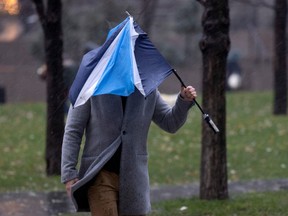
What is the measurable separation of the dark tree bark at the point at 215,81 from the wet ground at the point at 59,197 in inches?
39.2

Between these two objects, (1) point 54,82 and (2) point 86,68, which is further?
(1) point 54,82

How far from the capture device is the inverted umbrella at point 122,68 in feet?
16.4

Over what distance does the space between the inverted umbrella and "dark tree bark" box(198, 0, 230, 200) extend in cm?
279

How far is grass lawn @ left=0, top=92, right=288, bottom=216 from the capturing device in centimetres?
830

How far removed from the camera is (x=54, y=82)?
35.3 feet

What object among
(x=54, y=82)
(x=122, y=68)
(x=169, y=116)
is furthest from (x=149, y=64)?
(x=54, y=82)

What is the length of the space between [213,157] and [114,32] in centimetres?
308

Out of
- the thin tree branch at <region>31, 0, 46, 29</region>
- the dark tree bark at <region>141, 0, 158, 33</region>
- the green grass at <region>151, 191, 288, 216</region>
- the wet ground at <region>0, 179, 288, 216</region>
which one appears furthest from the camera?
the thin tree branch at <region>31, 0, 46, 29</region>

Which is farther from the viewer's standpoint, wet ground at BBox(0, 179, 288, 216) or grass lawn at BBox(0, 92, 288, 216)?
wet ground at BBox(0, 179, 288, 216)

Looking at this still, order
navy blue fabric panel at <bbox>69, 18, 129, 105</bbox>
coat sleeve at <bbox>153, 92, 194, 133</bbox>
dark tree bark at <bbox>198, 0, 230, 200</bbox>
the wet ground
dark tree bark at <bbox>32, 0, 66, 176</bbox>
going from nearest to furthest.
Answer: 1. navy blue fabric panel at <bbox>69, 18, 129, 105</bbox>
2. coat sleeve at <bbox>153, 92, 194, 133</bbox>
3. dark tree bark at <bbox>198, 0, 230, 200</bbox>
4. the wet ground
5. dark tree bark at <bbox>32, 0, 66, 176</bbox>

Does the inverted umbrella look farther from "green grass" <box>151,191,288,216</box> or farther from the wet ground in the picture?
the wet ground

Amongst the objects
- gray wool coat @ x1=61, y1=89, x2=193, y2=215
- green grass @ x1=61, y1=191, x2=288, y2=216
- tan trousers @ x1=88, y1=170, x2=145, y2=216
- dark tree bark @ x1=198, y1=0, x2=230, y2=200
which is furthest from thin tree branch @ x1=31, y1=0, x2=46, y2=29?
tan trousers @ x1=88, y1=170, x2=145, y2=216

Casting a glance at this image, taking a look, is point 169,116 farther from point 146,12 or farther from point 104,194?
point 146,12

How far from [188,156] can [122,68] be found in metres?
7.47
